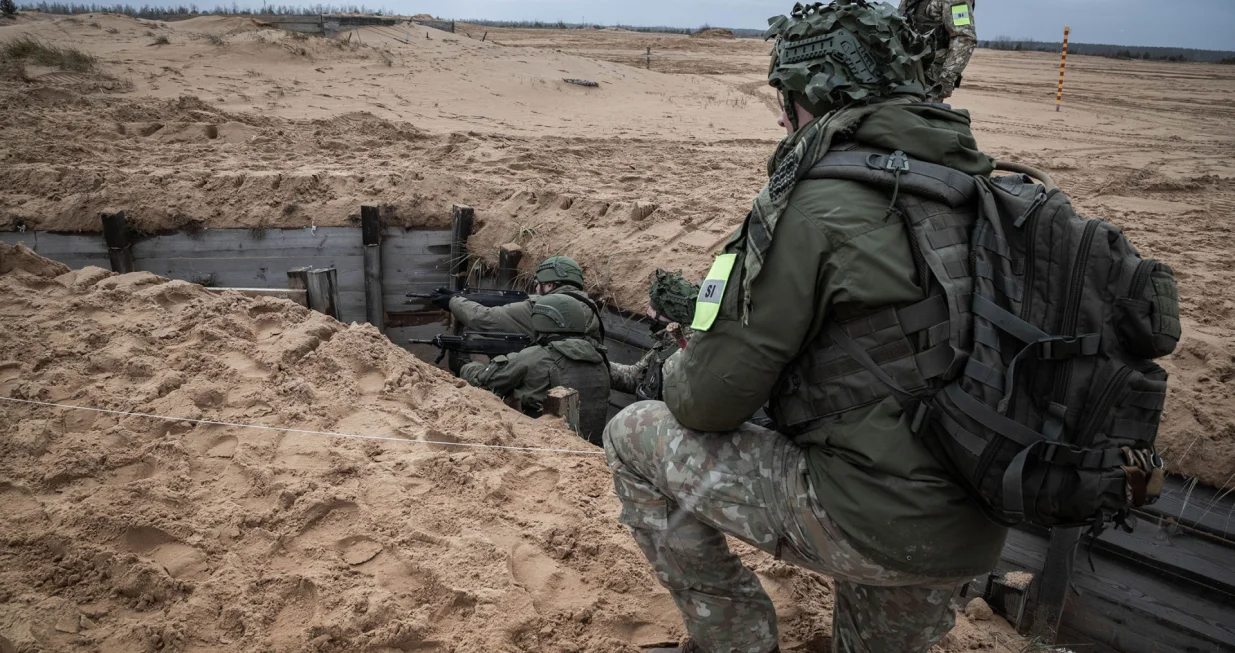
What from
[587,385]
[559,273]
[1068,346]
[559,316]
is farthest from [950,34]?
[1068,346]

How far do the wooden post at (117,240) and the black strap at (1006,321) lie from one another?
7175mm

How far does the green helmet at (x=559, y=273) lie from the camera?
5762 mm

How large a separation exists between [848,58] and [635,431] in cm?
107

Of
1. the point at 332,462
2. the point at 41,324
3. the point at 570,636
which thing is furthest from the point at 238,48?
the point at 570,636

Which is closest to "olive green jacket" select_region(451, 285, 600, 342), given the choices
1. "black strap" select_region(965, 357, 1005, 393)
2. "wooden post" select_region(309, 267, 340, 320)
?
"wooden post" select_region(309, 267, 340, 320)

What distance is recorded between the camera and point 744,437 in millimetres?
2002

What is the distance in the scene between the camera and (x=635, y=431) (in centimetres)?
214

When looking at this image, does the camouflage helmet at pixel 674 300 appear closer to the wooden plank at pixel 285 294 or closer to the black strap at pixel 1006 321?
the wooden plank at pixel 285 294

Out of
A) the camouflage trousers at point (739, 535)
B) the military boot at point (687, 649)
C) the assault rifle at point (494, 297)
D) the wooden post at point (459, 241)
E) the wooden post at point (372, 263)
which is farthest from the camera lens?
the wooden post at point (459, 241)

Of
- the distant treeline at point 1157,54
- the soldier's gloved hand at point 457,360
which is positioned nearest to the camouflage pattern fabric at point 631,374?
the soldier's gloved hand at point 457,360

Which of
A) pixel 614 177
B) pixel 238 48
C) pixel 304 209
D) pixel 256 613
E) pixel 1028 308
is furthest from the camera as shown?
pixel 238 48

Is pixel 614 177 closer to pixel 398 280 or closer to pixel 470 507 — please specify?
pixel 398 280

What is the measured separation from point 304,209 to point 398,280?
42.4 inches

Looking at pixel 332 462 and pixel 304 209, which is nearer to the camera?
pixel 332 462
